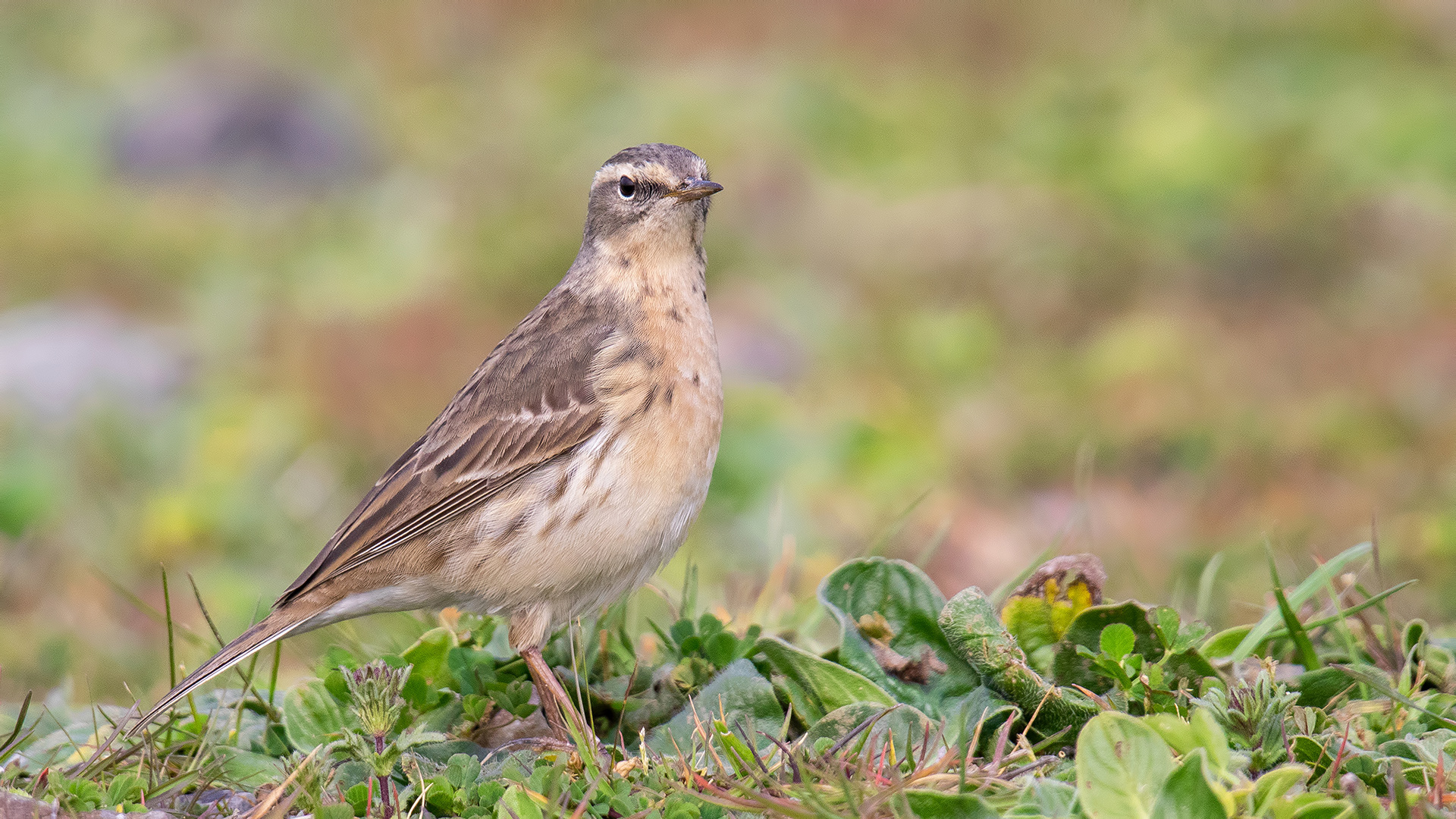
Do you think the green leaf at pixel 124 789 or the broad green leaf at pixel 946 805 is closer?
the broad green leaf at pixel 946 805

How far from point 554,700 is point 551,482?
98cm

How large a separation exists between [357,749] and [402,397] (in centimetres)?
785

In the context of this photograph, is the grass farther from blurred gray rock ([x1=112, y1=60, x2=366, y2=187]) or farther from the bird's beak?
blurred gray rock ([x1=112, y1=60, x2=366, y2=187])

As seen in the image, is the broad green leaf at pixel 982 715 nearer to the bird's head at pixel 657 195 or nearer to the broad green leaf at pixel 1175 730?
the broad green leaf at pixel 1175 730

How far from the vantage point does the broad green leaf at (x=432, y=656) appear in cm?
511

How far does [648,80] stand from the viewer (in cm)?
1938

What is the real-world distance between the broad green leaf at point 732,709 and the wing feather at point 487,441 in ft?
4.43

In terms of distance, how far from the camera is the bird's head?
6281mm

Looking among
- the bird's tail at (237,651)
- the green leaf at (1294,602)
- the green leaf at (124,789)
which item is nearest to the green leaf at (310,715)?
the bird's tail at (237,651)

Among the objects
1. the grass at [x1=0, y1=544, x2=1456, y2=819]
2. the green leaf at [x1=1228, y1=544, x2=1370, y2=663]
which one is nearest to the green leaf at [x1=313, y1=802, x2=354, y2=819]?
the grass at [x1=0, y1=544, x2=1456, y2=819]

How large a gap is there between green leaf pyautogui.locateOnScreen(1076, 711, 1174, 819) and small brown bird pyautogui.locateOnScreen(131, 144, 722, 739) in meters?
2.03

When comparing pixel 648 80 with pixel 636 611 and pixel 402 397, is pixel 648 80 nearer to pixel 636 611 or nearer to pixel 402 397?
pixel 402 397

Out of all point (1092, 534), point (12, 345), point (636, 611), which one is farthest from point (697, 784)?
point (12, 345)

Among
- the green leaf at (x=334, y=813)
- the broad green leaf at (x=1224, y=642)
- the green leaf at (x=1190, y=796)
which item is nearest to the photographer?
the green leaf at (x=1190, y=796)
